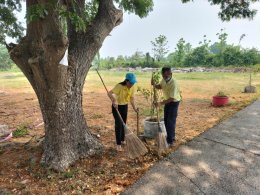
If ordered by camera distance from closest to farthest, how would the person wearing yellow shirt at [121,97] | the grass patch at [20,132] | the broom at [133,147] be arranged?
the broom at [133,147] < the person wearing yellow shirt at [121,97] < the grass patch at [20,132]

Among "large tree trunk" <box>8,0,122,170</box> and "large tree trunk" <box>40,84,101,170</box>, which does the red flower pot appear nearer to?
"large tree trunk" <box>8,0,122,170</box>

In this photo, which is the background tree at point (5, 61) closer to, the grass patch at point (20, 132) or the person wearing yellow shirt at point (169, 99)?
the grass patch at point (20, 132)

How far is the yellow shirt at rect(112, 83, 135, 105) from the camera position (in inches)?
170

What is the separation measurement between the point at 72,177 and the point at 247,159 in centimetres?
287

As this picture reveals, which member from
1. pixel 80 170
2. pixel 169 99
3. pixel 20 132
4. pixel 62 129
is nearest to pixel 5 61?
pixel 20 132

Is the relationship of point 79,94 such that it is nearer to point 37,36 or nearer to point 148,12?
point 37,36

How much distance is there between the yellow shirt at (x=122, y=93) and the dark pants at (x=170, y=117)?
780 mm

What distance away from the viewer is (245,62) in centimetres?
2867

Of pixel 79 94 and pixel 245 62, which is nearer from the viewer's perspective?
A: pixel 79 94

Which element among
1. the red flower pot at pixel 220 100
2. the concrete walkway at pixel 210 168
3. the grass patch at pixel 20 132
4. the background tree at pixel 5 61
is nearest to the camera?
the concrete walkway at pixel 210 168

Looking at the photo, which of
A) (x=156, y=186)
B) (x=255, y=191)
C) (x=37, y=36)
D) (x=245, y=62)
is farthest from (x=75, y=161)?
(x=245, y=62)

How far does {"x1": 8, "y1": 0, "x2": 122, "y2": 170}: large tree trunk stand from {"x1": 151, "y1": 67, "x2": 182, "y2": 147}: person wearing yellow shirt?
4.34 ft

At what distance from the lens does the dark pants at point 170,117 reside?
457cm

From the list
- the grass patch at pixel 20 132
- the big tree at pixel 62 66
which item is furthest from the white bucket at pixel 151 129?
the grass patch at pixel 20 132
